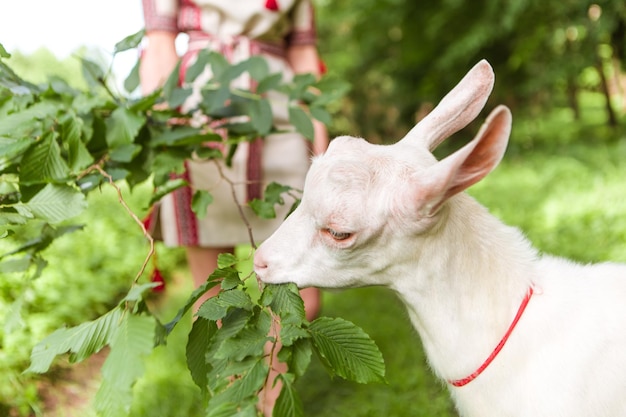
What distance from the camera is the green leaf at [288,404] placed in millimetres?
1137

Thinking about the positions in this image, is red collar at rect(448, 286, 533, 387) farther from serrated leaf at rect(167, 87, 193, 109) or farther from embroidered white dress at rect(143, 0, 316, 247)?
serrated leaf at rect(167, 87, 193, 109)

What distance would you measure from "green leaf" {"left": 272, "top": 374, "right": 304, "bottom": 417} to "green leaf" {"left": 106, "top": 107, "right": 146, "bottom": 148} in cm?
101

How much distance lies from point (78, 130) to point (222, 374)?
0.92 m

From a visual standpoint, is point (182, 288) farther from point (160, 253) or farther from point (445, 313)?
point (445, 313)

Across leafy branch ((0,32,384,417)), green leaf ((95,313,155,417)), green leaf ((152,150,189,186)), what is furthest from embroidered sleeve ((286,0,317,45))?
green leaf ((95,313,155,417))

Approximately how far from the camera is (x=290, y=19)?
250 cm

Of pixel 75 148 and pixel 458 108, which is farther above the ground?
pixel 458 108

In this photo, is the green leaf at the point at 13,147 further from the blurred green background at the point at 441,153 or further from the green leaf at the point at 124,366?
the green leaf at the point at 124,366

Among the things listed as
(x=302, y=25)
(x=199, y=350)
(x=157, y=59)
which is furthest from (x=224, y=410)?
(x=302, y=25)

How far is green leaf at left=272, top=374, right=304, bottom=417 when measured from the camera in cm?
114

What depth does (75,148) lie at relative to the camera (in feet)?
5.68

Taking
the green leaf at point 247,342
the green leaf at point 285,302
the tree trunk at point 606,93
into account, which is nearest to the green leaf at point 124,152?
the green leaf at point 285,302

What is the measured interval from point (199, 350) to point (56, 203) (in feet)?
1.76

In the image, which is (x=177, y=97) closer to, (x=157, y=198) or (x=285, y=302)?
(x=157, y=198)
